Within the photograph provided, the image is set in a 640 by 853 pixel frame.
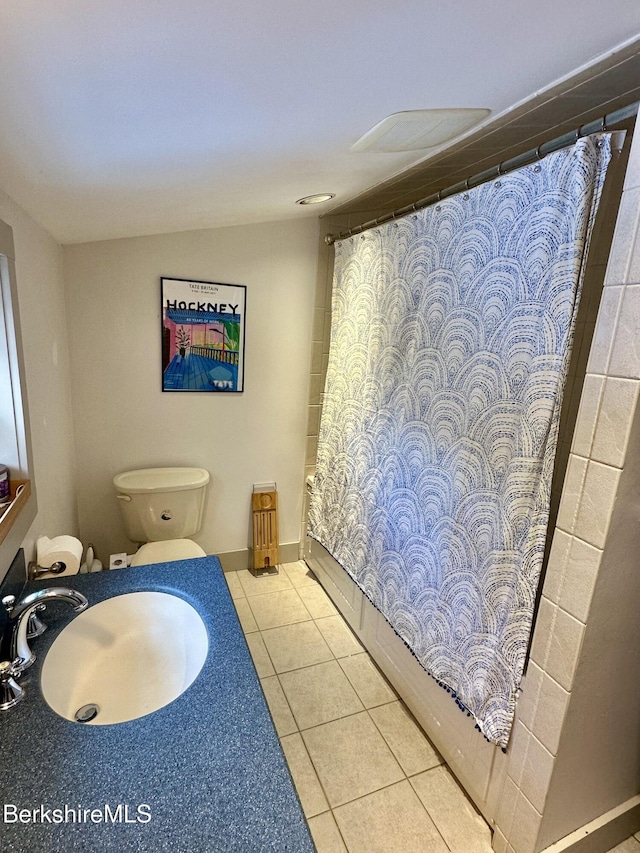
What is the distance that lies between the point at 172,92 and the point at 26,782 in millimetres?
1178

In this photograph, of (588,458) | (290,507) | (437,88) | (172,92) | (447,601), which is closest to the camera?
(172,92)

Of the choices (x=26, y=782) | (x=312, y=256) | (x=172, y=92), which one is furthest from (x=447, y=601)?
(x=312, y=256)

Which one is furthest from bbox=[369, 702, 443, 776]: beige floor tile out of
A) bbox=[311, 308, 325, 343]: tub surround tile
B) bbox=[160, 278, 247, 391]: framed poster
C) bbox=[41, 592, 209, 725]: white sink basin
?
bbox=[311, 308, 325, 343]: tub surround tile

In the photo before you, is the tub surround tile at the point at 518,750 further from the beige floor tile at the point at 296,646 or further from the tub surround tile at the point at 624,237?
the tub surround tile at the point at 624,237

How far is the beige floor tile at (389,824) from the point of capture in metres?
1.31

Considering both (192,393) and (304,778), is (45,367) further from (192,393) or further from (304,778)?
(304,778)

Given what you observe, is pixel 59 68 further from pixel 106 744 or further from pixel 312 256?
pixel 312 256

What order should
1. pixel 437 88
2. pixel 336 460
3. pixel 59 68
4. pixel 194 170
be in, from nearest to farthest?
1. pixel 59 68
2. pixel 437 88
3. pixel 194 170
4. pixel 336 460

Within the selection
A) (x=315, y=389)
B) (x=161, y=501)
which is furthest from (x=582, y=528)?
(x=161, y=501)

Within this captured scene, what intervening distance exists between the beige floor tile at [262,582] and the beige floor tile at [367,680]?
646 millimetres

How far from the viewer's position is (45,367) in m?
1.52

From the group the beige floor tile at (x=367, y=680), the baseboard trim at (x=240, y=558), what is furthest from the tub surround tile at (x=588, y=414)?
the baseboard trim at (x=240, y=558)

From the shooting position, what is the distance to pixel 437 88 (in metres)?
0.86

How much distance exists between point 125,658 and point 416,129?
1.60 metres
